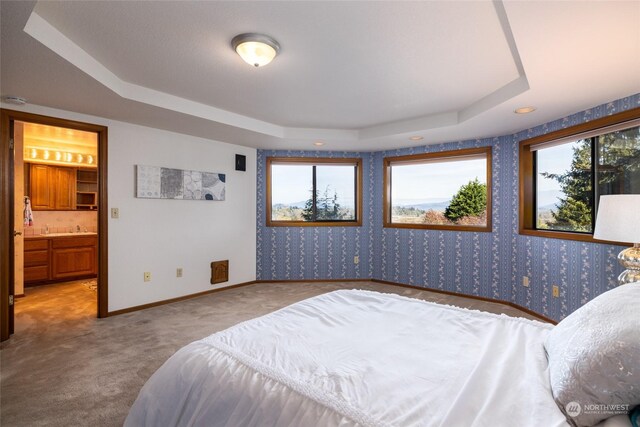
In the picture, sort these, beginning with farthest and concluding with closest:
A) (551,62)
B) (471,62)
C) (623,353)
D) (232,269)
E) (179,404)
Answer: (232,269), (471,62), (551,62), (179,404), (623,353)

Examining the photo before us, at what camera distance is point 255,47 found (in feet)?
7.01

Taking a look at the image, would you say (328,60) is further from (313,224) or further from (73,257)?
(73,257)

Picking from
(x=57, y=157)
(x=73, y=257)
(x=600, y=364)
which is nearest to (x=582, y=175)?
(x=600, y=364)

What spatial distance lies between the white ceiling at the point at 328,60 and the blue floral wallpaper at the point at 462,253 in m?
0.83

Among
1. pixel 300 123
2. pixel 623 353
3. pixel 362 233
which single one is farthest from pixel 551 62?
pixel 362 233

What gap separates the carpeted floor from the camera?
1938mm

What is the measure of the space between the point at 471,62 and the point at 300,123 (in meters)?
2.30

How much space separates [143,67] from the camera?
2.56m

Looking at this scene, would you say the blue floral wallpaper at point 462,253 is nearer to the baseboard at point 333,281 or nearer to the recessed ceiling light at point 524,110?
the baseboard at point 333,281

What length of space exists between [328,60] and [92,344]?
3135 millimetres

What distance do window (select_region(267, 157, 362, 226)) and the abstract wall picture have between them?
101 cm

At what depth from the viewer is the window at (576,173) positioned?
279 centimetres

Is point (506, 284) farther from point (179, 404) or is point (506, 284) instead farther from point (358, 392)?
point (179, 404)

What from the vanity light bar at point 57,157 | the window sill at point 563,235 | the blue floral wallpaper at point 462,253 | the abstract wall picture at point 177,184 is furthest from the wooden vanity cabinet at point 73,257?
the window sill at point 563,235
